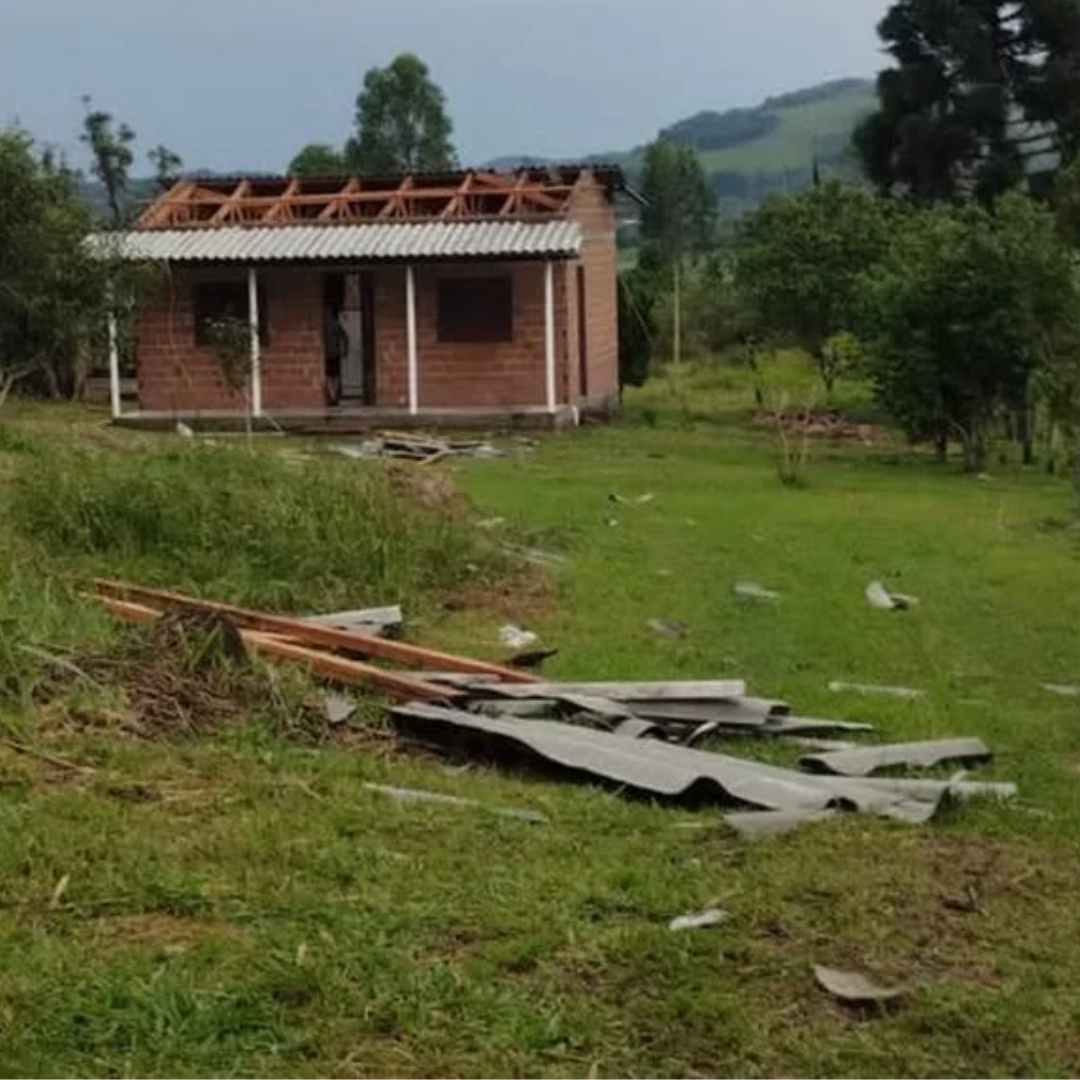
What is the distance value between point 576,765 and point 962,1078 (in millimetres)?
3189

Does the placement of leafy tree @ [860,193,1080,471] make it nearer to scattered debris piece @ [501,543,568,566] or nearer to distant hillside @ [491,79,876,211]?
scattered debris piece @ [501,543,568,566]

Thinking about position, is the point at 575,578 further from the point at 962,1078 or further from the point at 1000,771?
the point at 962,1078

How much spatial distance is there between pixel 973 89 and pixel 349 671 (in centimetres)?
3454

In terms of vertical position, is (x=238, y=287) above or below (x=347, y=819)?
above

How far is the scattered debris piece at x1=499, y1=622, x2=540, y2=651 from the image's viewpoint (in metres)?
11.0

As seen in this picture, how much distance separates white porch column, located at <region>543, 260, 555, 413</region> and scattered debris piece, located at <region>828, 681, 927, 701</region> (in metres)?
19.0

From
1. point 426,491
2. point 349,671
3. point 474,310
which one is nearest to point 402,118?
point 474,310

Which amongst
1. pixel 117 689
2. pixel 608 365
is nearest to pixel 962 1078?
pixel 117 689

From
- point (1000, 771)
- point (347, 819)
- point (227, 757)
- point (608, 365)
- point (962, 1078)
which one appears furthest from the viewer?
point (608, 365)

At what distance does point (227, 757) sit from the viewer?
23.9 ft

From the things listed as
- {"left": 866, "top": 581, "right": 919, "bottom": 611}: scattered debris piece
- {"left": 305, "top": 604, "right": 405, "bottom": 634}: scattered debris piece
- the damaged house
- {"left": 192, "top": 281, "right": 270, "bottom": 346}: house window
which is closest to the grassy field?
{"left": 305, "top": 604, "right": 405, "bottom": 634}: scattered debris piece

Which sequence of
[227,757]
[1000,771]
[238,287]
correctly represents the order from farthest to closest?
1. [238,287]
2. [1000,771]
3. [227,757]

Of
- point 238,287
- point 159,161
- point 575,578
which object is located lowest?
point 575,578

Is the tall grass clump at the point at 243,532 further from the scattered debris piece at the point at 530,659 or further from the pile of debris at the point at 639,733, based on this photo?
the pile of debris at the point at 639,733
